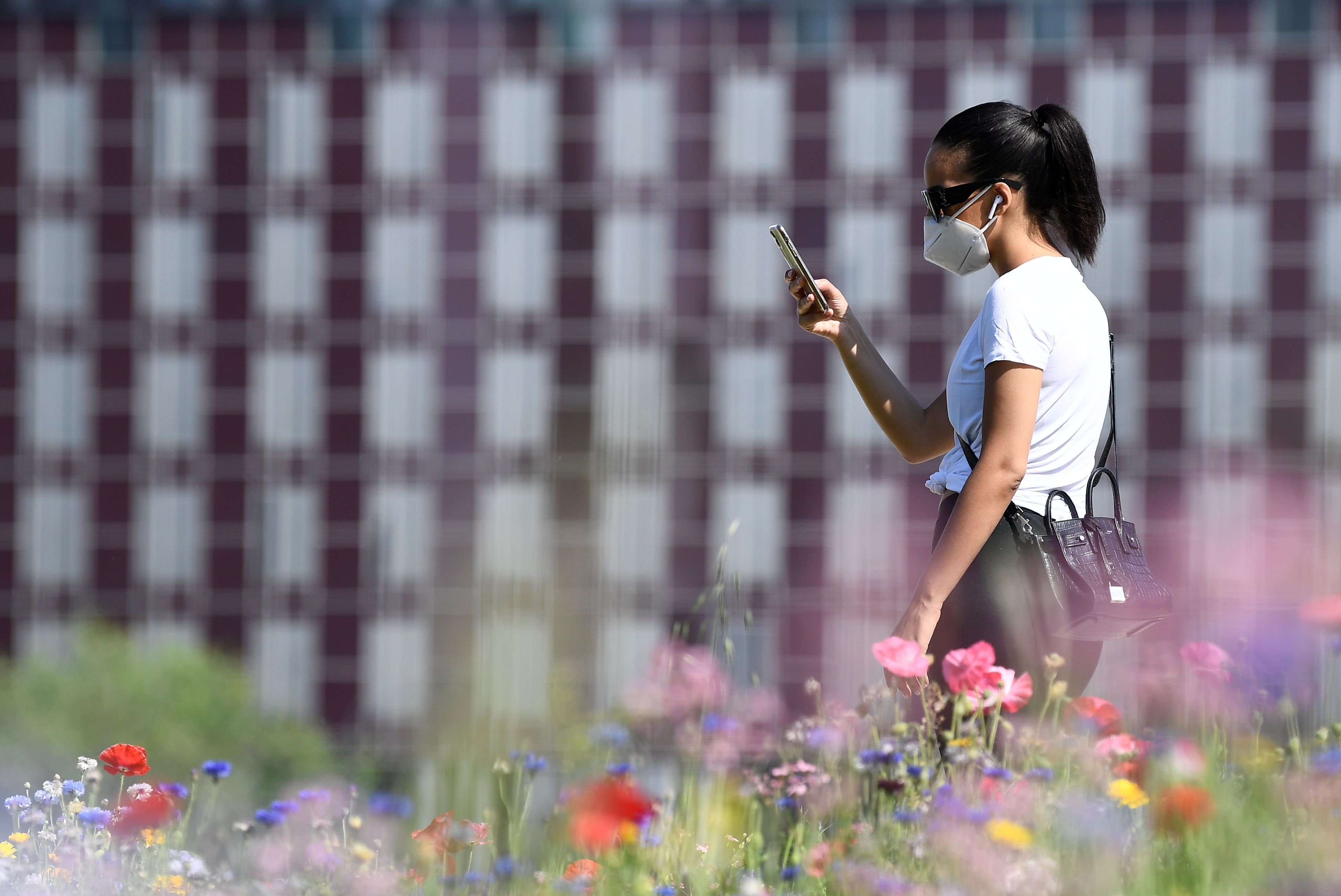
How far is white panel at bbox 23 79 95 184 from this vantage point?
47.0 m

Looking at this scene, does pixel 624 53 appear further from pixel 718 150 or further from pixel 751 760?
pixel 751 760

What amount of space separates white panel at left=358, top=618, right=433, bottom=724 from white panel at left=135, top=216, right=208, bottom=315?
10775mm

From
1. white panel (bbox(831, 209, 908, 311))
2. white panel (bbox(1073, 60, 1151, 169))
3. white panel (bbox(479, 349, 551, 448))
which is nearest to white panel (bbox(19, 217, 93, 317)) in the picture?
white panel (bbox(479, 349, 551, 448))

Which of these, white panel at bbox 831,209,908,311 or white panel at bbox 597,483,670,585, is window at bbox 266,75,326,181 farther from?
white panel at bbox 831,209,908,311

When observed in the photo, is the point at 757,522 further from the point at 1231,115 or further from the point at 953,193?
the point at 953,193

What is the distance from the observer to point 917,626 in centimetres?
283

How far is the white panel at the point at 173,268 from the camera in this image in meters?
46.4

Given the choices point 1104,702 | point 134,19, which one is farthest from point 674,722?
point 134,19

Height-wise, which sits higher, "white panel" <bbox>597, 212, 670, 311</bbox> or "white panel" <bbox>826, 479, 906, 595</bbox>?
"white panel" <bbox>597, 212, 670, 311</bbox>

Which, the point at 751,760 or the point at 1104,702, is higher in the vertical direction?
the point at 1104,702

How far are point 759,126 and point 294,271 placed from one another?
13838 mm

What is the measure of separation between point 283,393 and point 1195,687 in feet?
146

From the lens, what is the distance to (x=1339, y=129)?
4344 cm

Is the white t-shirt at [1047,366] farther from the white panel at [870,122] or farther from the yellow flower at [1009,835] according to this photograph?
the white panel at [870,122]
